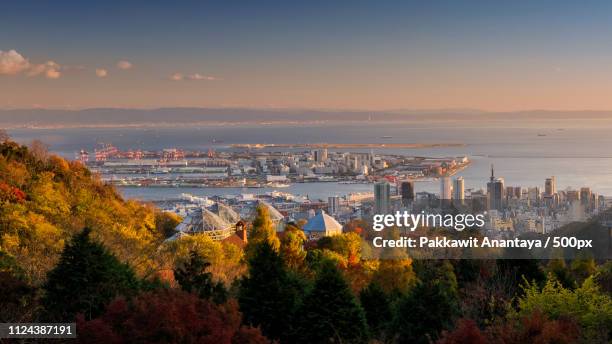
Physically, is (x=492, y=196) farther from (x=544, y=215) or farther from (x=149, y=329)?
(x=149, y=329)

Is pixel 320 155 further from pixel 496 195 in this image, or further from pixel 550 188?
pixel 496 195

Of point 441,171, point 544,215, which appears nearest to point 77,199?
point 544,215

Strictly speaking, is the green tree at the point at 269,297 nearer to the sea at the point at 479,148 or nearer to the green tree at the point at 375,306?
the green tree at the point at 375,306

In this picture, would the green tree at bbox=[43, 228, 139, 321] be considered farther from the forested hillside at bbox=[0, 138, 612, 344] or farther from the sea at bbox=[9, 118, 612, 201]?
the sea at bbox=[9, 118, 612, 201]

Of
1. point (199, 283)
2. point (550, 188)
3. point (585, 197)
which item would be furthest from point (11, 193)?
point (550, 188)

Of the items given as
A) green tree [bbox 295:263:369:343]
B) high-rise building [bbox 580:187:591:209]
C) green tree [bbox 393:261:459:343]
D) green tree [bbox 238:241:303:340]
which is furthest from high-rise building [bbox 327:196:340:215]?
green tree [bbox 295:263:369:343]
